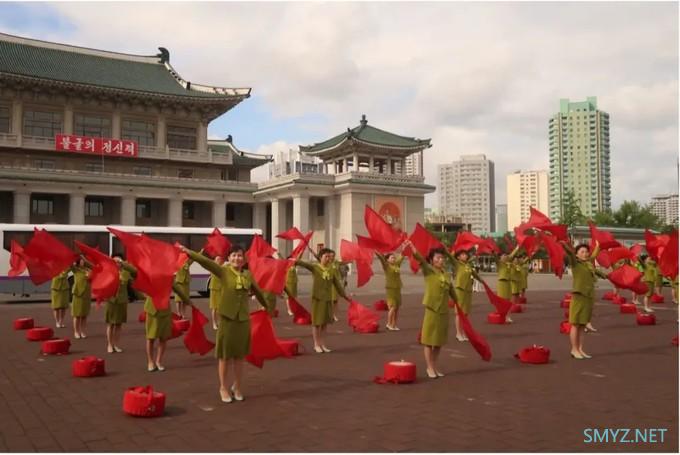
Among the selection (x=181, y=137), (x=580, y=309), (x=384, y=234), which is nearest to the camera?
(x=384, y=234)

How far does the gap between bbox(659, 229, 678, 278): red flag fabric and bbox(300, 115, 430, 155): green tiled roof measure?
3570 centimetres

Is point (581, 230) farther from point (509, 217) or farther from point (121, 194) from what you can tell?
point (509, 217)

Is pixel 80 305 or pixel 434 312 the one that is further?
pixel 80 305

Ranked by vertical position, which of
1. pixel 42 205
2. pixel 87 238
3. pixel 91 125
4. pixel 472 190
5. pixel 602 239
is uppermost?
pixel 472 190

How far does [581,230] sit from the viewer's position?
4700cm

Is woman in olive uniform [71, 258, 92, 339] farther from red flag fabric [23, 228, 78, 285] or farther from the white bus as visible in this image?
the white bus

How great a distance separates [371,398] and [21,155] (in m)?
38.1

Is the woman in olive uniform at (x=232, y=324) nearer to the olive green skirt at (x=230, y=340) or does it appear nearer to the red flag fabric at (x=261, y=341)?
the olive green skirt at (x=230, y=340)

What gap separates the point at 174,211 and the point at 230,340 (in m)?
35.4

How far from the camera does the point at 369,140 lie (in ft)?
150

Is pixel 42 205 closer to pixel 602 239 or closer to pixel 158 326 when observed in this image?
pixel 158 326

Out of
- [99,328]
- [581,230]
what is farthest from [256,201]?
[99,328]

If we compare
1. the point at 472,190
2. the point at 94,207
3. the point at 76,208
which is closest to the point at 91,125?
the point at 94,207

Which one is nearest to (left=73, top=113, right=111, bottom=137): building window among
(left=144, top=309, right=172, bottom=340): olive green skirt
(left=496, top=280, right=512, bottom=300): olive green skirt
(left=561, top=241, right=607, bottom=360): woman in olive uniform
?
(left=496, top=280, right=512, bottom=300): olive green skirt
